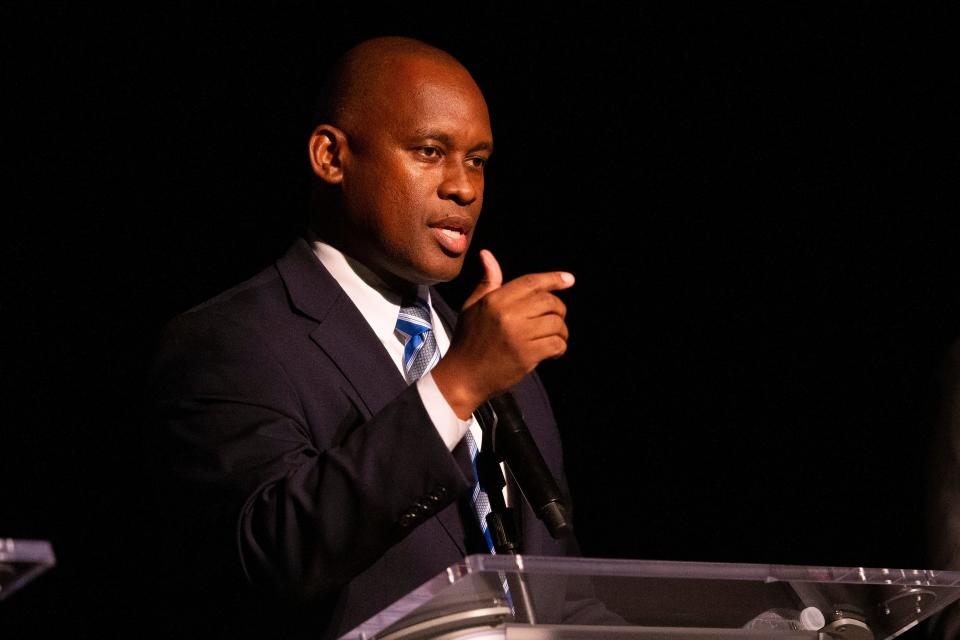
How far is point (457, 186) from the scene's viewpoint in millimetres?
2404

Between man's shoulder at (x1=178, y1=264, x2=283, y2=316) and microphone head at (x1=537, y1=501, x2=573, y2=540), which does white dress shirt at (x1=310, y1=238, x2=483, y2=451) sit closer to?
man's shoulder at (x1=178, y1=264, x2=283, y2=316)

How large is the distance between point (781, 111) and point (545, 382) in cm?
103

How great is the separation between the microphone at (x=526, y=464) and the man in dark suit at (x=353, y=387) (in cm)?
8

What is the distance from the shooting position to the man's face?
240 cm

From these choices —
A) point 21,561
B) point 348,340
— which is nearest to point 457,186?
point 348,340

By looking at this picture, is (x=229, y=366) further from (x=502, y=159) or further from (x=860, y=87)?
(x=860, y=87)

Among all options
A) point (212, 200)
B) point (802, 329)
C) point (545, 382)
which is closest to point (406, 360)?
point (212, 200)

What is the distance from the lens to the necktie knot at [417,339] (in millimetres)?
2377

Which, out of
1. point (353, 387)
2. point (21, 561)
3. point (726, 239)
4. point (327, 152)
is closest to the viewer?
point (21, 561)

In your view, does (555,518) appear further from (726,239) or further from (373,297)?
(726,239)

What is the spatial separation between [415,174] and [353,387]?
0.45 m

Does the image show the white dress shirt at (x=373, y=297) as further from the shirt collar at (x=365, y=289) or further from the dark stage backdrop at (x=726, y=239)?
the dark stage backdrop at (x=726, y=239)

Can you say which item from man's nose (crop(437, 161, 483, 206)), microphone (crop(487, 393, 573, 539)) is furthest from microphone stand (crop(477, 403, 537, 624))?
man's nose (crop(437, 161, 483, 206))

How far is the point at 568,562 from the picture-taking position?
1.36m
